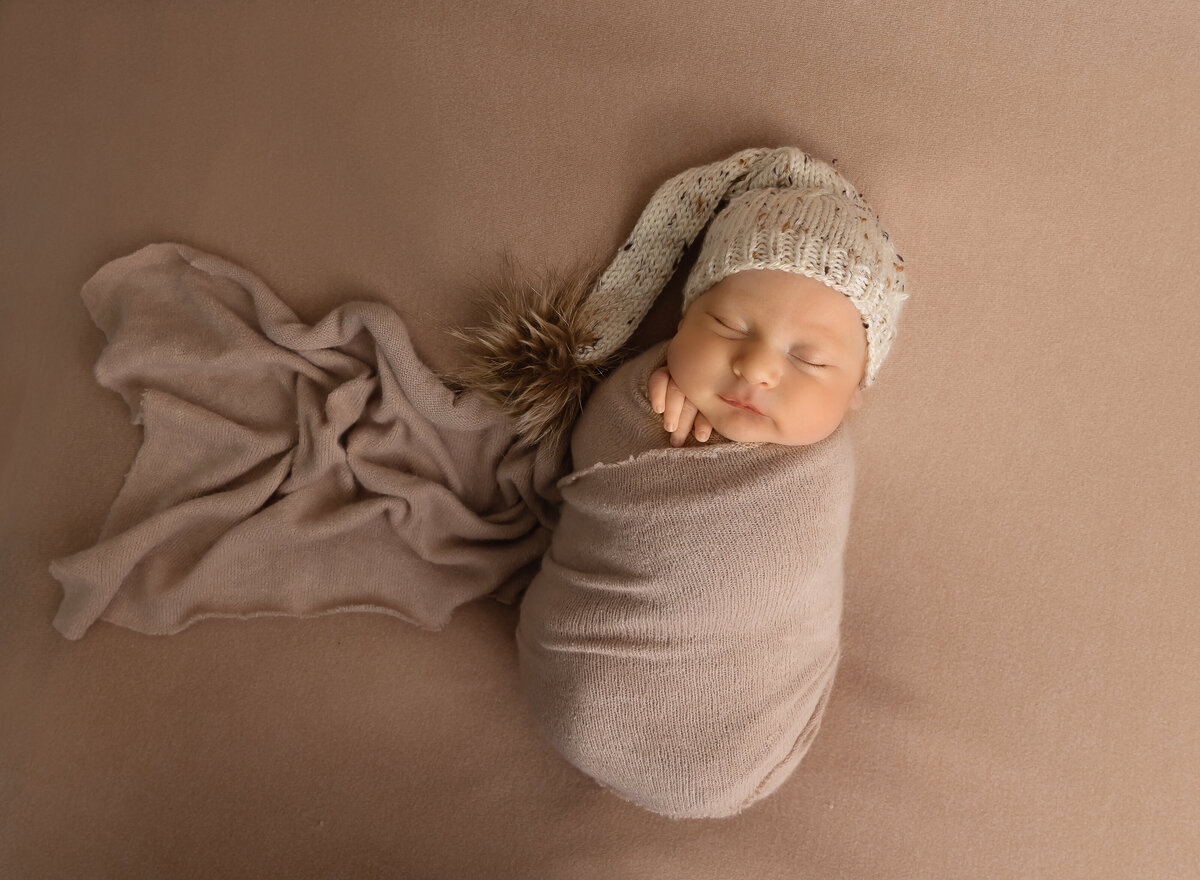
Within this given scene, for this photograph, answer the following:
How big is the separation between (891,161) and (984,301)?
0.96ft

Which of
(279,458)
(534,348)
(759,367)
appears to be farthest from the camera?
(279,458)

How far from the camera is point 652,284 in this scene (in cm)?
134

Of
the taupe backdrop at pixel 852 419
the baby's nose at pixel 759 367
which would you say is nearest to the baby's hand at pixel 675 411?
the baby's nose at pixel 759 367

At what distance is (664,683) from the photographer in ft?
3.90

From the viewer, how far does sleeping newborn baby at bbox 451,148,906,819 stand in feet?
3.72

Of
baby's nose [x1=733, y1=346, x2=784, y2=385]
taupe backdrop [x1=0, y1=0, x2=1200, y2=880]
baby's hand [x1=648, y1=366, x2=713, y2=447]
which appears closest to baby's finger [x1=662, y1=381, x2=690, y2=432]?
baby's hand [x1=648, y1=366, x2=713, y2=447]

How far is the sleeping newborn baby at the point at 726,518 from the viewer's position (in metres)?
1.13

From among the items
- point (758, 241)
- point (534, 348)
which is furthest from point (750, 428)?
point (534, 348)

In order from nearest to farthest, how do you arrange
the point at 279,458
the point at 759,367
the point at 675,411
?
1. the point at 759,367
2. the point at 675,411
3. the point at 279,458

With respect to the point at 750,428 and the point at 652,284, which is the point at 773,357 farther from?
the point at 652,284

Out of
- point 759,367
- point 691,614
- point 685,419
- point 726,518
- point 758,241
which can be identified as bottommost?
Result: point 691,614

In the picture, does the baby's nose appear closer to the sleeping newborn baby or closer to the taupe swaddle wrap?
the sleeping newborn baby

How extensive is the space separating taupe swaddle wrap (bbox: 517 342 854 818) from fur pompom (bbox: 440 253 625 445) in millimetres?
137

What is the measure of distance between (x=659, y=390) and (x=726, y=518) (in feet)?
0.72
